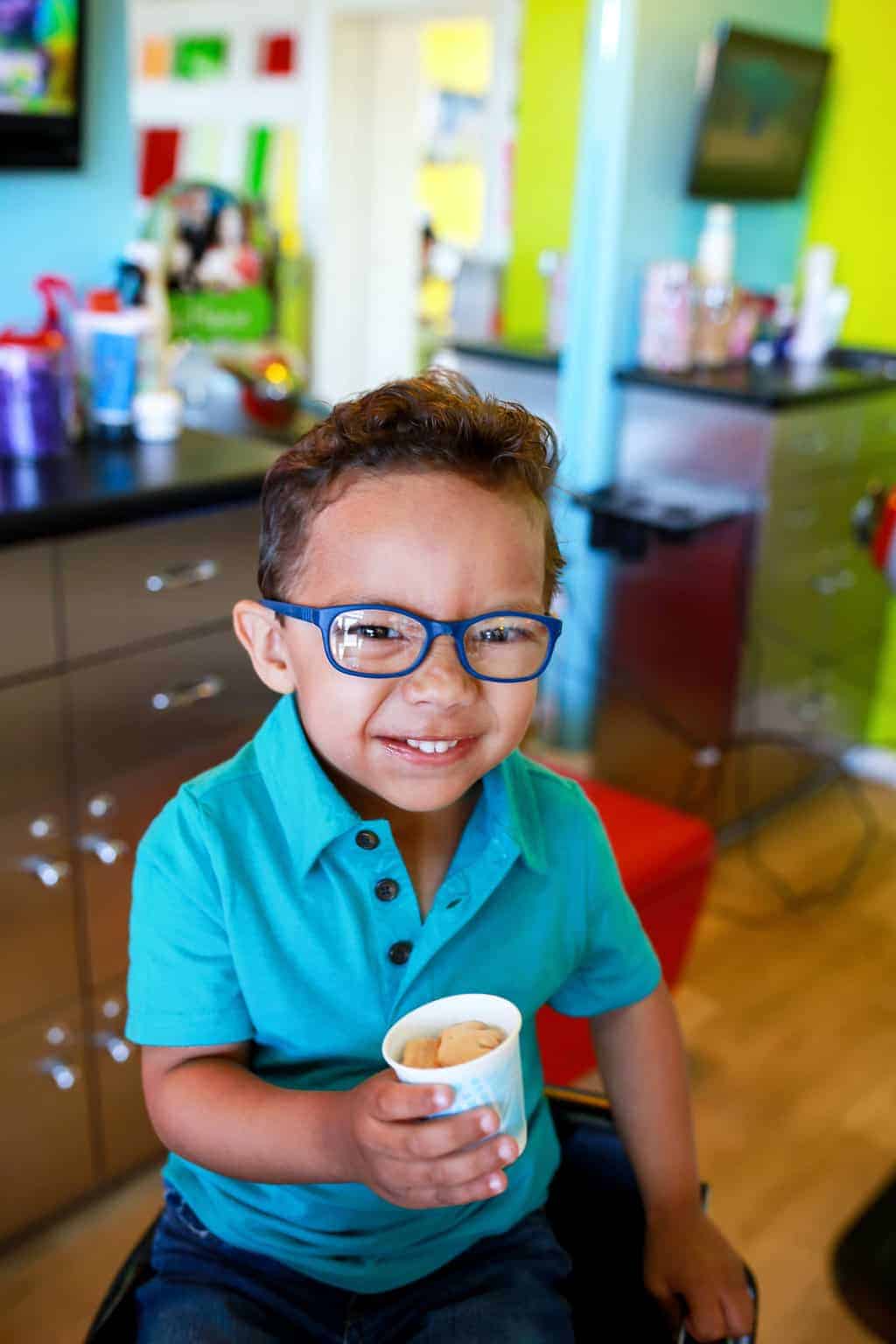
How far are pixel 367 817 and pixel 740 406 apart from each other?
174cm

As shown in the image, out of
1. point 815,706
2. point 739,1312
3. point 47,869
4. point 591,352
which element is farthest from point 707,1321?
point 815,706

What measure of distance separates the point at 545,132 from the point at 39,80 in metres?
1.10

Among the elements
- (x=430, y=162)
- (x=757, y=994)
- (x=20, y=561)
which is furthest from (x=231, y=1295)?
(x=430, y=162)

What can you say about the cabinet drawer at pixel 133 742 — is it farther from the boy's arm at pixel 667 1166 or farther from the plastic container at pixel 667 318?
the plastic container at pixel 667 318

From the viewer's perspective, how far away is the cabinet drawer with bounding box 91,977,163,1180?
162cm

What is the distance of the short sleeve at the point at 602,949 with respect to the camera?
931 mm

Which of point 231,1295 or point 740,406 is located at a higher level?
point 740,406

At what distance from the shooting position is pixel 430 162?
3014 mm

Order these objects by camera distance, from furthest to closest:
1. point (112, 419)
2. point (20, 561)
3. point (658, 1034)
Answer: point (112, 419)
point (20, 561)
point (658, 1034)

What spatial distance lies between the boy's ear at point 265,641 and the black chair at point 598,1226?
419 millimetres

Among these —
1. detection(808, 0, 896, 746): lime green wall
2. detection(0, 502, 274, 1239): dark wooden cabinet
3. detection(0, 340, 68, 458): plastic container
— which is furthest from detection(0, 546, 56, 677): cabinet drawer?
detection(808, 0, 896, 746): lime green wall

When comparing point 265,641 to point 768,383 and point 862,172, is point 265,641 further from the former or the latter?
point 862,172

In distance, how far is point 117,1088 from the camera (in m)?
1.66

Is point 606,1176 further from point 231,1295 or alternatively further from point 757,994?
point 757,994
